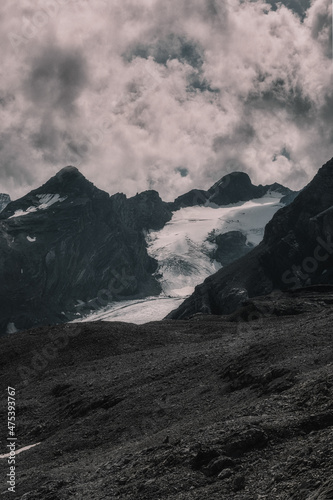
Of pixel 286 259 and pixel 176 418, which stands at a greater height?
pixel 286 259

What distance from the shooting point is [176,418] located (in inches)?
1102

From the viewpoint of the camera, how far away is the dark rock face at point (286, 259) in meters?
141

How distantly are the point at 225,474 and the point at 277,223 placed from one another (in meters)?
151

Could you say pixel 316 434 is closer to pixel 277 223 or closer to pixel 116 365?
pixel 116 365

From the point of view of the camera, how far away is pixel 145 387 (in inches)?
1389

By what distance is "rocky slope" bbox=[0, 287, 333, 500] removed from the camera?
16.6 m

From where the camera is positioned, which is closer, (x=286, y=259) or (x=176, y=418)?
(x=176, y=418)

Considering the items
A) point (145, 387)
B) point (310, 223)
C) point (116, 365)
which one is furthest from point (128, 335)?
point (310, 223)

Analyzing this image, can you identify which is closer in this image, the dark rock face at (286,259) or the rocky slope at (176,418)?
the rocky slope at (176,418)

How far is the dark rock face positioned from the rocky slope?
8964cm

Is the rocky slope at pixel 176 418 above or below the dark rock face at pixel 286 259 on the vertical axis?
below

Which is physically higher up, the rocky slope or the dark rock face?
the dark rock face

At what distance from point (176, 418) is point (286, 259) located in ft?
419

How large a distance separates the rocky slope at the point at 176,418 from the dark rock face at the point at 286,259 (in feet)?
294
